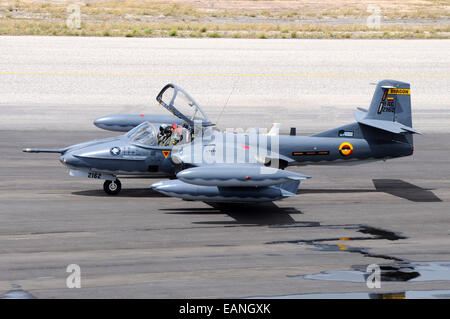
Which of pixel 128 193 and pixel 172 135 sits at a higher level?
pixel 172 135

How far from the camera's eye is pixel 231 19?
252 ft

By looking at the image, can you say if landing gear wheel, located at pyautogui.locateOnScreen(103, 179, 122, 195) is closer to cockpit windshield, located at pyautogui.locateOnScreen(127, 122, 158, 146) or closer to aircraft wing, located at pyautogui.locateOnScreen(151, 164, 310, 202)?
cockpit windshield, located at pyautogui.locateOnScreen(127, 122, 158, 146)

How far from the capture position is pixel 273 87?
119ft

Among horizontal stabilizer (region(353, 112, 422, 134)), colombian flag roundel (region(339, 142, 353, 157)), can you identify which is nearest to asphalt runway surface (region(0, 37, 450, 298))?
colombian flag roundel (region(339, 142, 353, 157))

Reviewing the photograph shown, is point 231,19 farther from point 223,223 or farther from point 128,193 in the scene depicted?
point 223,223

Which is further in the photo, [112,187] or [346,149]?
[346,149]

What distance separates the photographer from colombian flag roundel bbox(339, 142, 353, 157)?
1759cm

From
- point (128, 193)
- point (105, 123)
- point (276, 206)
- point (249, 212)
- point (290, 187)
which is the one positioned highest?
point (105, 123)

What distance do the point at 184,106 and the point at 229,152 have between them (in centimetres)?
194

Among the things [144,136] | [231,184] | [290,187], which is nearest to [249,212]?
[290,187]

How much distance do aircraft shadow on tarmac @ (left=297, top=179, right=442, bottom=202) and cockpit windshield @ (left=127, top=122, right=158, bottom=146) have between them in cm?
385

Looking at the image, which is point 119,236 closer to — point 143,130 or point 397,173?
point 143,130
